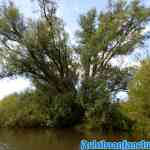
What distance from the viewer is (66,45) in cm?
3053

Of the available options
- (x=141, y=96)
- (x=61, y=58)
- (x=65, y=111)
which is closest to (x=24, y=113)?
(x=65, y=111)

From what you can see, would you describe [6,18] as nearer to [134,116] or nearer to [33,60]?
[33,60]

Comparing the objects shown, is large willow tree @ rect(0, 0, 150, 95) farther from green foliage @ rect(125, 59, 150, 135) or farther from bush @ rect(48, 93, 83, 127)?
green foliage @ rect(125, 59, 150, 135)

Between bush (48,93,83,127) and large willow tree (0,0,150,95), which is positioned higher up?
large willow tree (0,0,150,95)

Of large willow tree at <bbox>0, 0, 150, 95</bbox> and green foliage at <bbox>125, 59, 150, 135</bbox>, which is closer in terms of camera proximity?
green foliage at <bbox>125, 59, 150, 135</bbox>

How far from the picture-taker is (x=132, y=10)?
30.5 m

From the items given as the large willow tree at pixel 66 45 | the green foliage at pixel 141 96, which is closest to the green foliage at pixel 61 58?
the large willow tree at pixel 66 45

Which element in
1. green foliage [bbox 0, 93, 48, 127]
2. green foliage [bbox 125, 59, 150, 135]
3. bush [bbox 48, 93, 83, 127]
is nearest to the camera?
green foliage [bbox 125, 59, 150, 135]

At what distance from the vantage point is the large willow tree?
96.7 ft

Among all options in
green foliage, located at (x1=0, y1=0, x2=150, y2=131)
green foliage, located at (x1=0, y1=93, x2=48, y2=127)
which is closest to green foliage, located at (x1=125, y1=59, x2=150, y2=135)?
green foliage, located at (x1=0, y1=0, x2=150, y2=131)

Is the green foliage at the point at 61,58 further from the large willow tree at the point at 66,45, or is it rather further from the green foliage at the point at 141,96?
the green foliage at the point at 141,96

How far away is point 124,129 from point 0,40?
1271 centimetres

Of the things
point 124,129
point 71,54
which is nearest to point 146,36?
point 71,54

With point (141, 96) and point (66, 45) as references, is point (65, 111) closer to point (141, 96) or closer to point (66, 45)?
point (66, 45)
